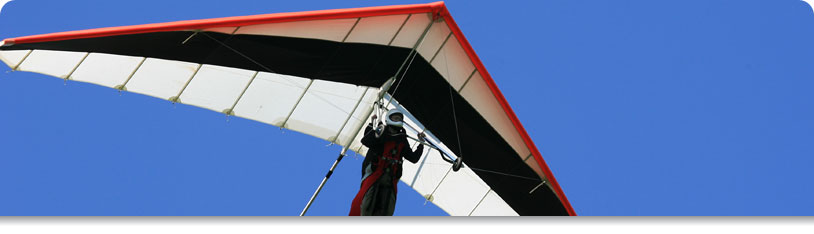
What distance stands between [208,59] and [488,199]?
7053 mm

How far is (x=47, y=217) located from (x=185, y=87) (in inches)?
206

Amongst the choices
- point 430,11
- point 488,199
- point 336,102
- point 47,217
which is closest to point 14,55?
point 47,217

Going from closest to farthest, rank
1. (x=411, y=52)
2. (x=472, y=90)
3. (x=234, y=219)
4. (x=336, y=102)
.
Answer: (x=234, y=219) → (x=411, y=52) → (x=472, y=90) → (x=336, y=102)

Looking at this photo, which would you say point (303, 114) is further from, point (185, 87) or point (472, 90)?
point (472, 90)

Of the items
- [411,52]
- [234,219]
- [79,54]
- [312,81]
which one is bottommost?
[234,219]

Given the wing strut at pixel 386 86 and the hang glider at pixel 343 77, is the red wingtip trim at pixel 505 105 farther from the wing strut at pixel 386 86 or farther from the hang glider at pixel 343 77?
the wing strut at pixel 386 86

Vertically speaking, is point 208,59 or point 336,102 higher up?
point 336,102

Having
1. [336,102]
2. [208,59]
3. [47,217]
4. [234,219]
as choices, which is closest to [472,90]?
[336,102]

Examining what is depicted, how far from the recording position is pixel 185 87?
49.0 feet

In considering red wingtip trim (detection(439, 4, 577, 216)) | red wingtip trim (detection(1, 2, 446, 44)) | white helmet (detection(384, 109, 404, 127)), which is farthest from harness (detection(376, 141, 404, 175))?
red wingtip trim (detection(1, 2, 446, 44))

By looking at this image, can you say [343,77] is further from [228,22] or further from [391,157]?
[228,22]

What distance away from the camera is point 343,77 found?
1455cm

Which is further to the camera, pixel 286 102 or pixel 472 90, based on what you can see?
pixel 286 102

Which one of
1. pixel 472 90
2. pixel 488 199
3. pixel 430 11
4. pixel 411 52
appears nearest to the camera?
pixel 430 11
